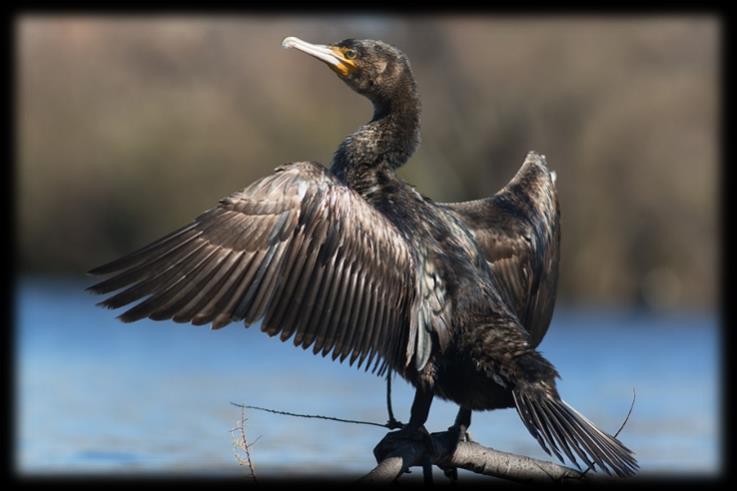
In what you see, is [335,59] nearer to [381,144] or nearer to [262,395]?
[381,144]

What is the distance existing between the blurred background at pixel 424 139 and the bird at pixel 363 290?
10.8 meters

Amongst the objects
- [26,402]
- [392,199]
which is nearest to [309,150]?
[26,402]

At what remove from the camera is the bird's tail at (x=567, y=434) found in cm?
555

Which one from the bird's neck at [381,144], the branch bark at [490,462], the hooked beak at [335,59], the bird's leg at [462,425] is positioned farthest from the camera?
the hooked beak at [335,59]

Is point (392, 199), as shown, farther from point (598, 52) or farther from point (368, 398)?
point (598, 52)

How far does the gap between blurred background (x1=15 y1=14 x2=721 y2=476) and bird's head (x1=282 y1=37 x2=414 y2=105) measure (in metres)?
10.3

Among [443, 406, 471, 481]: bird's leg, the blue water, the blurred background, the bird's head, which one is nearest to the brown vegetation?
the blurred background

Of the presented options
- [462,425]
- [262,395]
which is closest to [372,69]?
[462,425]

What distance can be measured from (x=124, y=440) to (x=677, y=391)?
22.0 feet

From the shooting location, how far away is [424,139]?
20562 millimetres

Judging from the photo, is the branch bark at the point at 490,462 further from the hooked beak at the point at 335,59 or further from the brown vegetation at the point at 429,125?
the brown vegetation at the point at 429,125

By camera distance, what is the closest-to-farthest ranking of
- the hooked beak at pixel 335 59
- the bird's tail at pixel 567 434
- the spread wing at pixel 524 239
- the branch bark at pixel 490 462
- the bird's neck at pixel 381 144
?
the bird's tail at pixel 567 434 < the branch bark at pixel 490 462 < the bird's neck at pixel 381 144 < the hooked beak at pixel 335 59 < the spread wing at pixel 524 239

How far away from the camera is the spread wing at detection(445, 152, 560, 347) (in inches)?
271

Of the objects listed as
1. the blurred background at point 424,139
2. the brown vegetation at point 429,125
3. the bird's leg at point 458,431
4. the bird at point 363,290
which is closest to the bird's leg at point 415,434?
the bird at point 363,290
